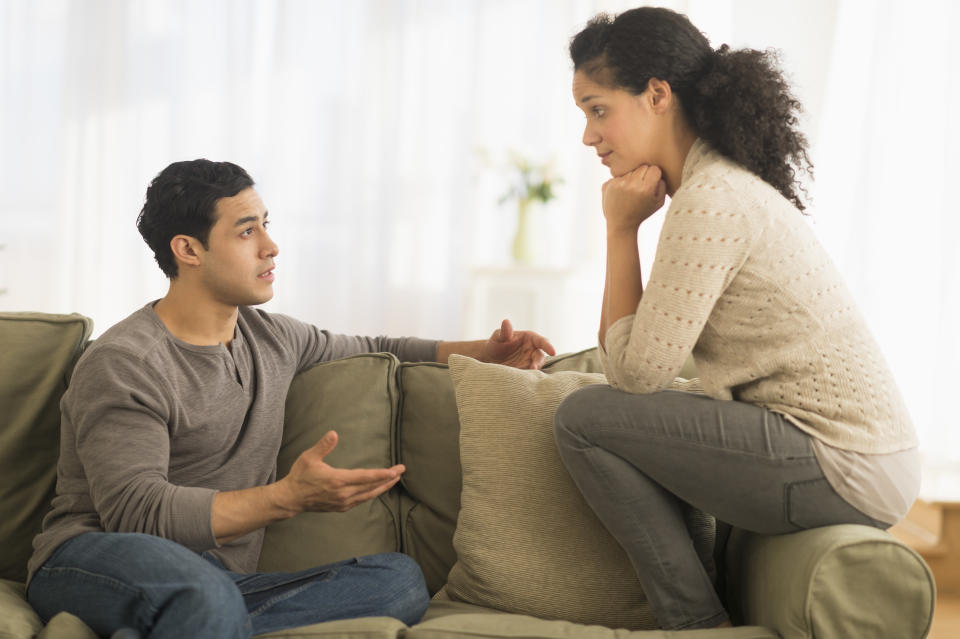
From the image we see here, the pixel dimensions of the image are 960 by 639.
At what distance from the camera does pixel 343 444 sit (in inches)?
71.2

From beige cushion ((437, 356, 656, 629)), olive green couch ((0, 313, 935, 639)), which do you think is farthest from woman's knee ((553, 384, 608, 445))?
olive green couch ((0, 313, 935, 639))

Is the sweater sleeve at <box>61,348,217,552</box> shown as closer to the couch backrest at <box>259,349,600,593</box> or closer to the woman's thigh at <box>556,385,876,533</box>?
the couch backrest at <box>259,349,600,593</box>

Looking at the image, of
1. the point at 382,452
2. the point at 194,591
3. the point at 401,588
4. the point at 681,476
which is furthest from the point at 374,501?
the point at 681,476

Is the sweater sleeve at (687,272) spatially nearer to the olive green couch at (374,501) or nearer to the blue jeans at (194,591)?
the olive green couch at (374,501)

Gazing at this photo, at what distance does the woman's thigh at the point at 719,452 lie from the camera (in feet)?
4.69

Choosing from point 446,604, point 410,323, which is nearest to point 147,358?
point 446,604

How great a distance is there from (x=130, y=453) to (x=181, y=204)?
1.63 feet

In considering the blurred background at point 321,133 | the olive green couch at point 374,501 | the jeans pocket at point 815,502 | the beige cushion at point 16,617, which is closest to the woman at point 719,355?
the jeans pocket at point 815,502

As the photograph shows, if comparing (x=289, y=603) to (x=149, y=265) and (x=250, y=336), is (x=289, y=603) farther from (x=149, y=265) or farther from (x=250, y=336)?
(x=149, y=265)

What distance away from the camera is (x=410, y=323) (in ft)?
14.2

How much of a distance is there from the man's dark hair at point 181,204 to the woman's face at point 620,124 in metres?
0.70

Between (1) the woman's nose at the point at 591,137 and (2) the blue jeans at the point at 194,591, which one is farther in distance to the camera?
(1) the woman's nose at the point at 591,137

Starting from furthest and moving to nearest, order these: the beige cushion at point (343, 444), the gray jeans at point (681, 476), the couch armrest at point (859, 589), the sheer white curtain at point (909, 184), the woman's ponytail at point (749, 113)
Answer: the sheer white curtain at point (909, 184)
the beige cushion at point (343, 444)
the woman's ponytail at point (749, 113)
the gray jeans at point (681, 476)
the couch armrest at point (859, 589)

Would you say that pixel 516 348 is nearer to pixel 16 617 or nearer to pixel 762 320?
pixel 762 320
